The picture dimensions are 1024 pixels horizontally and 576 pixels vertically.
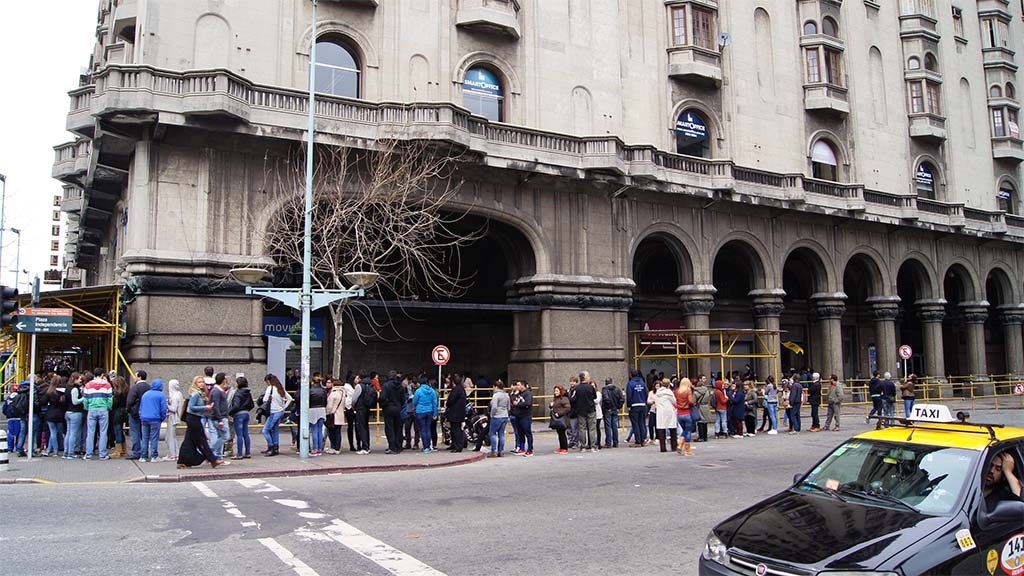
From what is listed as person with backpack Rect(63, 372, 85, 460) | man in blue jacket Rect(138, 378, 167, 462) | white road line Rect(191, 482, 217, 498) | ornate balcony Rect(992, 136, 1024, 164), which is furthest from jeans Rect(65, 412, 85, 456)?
ornate balcony Rect(992, 136, 1024, 164)

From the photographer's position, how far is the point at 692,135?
31.6 m

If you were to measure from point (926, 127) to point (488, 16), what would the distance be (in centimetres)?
2477

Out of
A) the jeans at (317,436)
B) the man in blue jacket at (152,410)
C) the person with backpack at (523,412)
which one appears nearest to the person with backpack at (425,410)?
the person with backpack at (523,412)

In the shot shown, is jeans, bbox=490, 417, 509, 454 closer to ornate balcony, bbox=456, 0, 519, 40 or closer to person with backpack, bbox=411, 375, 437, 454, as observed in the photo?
person with backpack, bbox=411, 375, 437, 454

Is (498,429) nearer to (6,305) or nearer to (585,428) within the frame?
(585,428)

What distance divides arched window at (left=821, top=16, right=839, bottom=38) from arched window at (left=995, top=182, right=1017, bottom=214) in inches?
610

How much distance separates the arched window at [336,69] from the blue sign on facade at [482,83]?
146 inches

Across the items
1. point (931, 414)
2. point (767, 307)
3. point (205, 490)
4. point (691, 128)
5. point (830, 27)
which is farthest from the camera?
point (830, 27)

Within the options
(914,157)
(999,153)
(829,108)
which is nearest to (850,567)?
(829,108)

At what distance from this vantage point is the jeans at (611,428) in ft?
63.1

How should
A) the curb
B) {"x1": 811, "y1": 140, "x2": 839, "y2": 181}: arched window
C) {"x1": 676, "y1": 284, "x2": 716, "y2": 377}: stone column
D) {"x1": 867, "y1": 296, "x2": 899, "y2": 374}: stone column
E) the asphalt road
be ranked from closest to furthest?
the asphalt road → the curb → {"x1": 676, "y1": 284, "x2": 716, "y2": 377}: stone column → {"x1": 811, "y1": 140, "x2": 839, "y2": 181}: arched window → {"x1": 867, "y1": 296, "x2": 899, "y2": 374}: stone column

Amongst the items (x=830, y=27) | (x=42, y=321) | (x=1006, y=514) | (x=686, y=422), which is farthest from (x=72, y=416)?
(x=830, y=27)

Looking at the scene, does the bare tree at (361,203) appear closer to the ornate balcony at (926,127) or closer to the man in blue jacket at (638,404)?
the man in blue jacket at (638,404)

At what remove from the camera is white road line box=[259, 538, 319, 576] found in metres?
7.10
